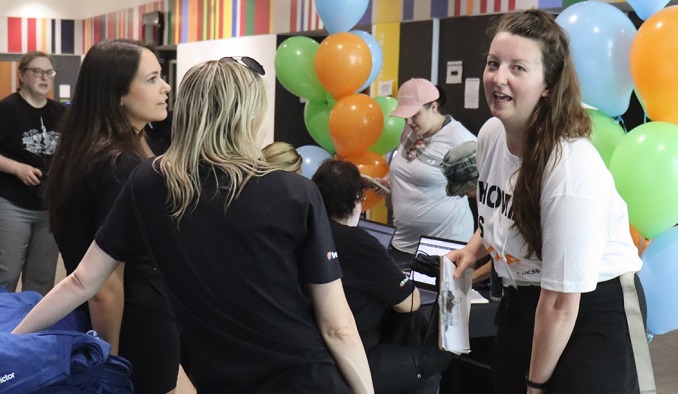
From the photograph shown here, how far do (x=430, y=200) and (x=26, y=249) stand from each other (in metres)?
2.09

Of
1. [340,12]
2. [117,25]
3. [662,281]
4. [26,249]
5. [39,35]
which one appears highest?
[117,25]

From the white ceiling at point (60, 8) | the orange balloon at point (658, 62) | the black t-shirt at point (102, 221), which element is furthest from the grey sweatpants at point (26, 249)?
the white ceiling at point (60, 8)

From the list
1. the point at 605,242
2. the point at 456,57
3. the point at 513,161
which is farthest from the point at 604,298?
the point at 456,57

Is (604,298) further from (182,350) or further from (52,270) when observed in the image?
(52,270)

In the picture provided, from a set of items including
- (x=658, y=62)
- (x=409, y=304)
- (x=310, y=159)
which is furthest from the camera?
(x=310, y=159)

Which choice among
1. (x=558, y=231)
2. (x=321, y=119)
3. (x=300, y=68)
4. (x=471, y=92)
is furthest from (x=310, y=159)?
(x=558, y=231)

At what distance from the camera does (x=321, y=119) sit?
535 cm

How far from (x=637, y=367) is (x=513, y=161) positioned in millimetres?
506

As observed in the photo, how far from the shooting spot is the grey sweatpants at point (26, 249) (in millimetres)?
4309

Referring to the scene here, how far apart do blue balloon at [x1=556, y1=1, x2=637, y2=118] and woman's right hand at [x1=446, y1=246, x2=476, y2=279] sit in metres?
1.21

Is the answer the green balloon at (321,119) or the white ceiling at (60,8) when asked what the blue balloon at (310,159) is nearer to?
the green balloon at (321,119)

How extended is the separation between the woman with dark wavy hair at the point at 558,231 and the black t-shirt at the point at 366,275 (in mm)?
1010

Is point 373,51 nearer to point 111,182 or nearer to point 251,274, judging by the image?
point 111,182

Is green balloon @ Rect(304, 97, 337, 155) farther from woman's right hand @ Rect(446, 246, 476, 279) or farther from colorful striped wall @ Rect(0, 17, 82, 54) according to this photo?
colorful striped wall @ Rect(0, 17, 82, 54)
